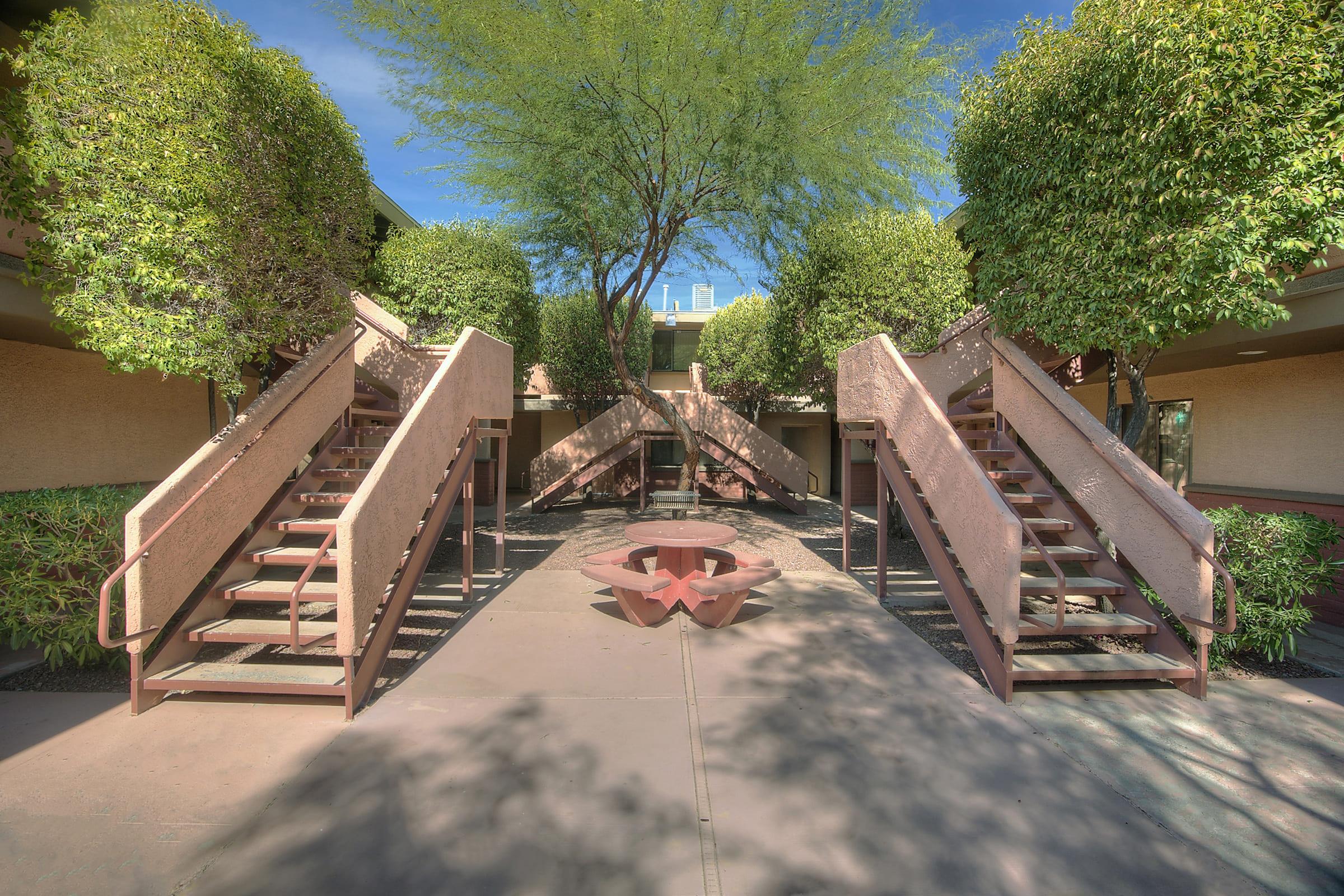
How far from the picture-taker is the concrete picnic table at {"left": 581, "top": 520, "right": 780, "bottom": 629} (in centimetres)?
570

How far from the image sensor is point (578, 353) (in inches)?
637

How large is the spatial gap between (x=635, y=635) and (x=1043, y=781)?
3.28 metres

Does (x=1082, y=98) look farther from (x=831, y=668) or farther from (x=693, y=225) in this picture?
(x=693, y=225)

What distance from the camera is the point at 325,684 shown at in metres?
4.02

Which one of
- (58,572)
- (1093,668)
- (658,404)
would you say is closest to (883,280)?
(658,404)

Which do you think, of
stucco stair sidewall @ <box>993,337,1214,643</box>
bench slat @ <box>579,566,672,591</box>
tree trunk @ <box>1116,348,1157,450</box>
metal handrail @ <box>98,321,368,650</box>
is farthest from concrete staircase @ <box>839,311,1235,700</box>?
metal handrail @ <box>98,321,368,650</box>

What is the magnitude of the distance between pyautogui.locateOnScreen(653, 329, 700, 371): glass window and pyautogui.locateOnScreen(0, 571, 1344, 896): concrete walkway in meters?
17.6

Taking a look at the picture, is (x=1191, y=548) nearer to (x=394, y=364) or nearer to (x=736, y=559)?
(x=736, y=559)

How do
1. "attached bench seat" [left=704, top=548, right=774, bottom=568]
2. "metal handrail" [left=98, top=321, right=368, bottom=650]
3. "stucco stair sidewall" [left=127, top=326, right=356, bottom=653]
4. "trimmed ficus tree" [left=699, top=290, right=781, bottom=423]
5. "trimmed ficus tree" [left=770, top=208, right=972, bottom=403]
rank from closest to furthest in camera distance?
"metal handrail" [left=98, top=321, right=368, bottom=650] < "stucco stair sidewall" [left=127, top=326, right=356, bottom=653] < "attached bench seat" [left=704, top=548, right=774, bottom=568] < "trimmed ficus tree" [left=770, top=208, right=972, bottom=403] < "trimmed ficus tree" [left=699, top=290, right=781, bottom=423]

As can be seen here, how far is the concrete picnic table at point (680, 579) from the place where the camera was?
570cm

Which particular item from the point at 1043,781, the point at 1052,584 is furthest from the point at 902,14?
the point at 1043,781

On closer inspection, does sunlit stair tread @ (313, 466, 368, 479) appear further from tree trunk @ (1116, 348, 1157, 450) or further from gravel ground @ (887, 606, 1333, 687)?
tree trunk @ (1116, 348, 1157, 450)

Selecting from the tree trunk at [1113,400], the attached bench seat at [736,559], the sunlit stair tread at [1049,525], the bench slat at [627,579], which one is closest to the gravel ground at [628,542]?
the attached bench seat at [736,559]

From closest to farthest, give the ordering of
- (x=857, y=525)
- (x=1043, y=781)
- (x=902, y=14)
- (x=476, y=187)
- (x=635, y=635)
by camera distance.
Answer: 1. (x=1043, y=781)
2. (x=635, y=635)
3. (x=902, y=14)
4. (x=476, y=187)
5. (x=857, y=525)
